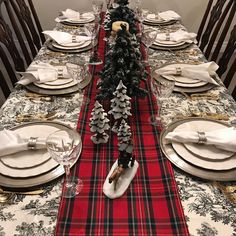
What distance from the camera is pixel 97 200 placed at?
0.69 meters

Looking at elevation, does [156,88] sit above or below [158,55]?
above

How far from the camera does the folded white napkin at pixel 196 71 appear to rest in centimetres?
117

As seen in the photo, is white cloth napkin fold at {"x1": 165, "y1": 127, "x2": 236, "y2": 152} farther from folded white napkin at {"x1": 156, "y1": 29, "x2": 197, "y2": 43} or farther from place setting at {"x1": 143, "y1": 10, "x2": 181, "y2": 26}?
place setting at {"x1": 143, "y1": 10, "x2": 181, "y2": 26}

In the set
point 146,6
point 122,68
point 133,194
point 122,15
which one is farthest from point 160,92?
point 146,6

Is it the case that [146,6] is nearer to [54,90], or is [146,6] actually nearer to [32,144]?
[54,90]

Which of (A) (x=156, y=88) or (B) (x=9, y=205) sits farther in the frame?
(A) (x=156, y=88)

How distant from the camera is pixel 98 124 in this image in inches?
33.2

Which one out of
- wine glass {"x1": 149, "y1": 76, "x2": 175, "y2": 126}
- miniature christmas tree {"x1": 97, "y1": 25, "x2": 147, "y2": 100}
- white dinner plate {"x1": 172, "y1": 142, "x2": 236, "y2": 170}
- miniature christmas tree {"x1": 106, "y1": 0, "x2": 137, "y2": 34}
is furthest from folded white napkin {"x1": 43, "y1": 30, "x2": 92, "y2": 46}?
white dinner plate {"x1": 172, "y1": 142, "x2": 236, "y2": 170}

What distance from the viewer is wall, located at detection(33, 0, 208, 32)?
258cm

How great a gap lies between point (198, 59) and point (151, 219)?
3.20 feet

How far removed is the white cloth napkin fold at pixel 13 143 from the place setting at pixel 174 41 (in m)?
0.95

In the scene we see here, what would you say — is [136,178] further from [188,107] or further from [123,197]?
[188,107]

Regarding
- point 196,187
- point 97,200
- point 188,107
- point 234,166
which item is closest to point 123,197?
point 97,200

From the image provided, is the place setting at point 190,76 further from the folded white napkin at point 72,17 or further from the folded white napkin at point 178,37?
the folded white napkin at point 72,17
